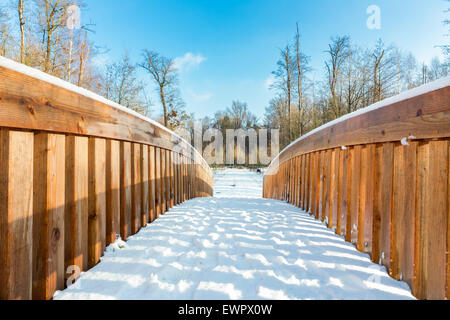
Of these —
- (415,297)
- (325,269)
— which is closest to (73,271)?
(325,269)

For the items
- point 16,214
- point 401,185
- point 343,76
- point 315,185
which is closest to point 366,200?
point 401,185

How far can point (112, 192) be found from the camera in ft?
5.03

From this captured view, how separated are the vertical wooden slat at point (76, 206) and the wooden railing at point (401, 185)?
1.89 m

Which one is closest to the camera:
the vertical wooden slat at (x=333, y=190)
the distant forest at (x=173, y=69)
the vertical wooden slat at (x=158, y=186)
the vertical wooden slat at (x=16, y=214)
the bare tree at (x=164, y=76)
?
the vertical wooden slat at (x=16, y=214)

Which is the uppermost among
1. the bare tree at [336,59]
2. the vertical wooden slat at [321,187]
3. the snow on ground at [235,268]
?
the bare tree at [336,59]

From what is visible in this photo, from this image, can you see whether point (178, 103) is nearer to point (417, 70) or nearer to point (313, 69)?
point (313, 69)

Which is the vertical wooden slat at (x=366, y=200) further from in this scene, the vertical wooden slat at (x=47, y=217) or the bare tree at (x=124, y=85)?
the bare tree at (x=124, y=85)

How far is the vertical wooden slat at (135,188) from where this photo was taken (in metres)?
1.83

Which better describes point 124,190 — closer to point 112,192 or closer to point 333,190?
point 112,192

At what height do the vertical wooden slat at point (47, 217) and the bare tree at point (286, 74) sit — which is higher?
the bare tree at point (286, 74)

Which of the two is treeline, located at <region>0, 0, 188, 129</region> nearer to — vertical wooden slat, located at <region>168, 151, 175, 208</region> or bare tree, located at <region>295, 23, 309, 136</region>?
vertical wooden slat, located at <region>168, 151, 175, 208</region>

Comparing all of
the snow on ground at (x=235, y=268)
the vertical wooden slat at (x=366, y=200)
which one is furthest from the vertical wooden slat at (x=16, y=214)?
the vertical wooden slat at (x=366, y=200)

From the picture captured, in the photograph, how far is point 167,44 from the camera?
14.0m
